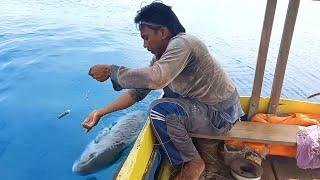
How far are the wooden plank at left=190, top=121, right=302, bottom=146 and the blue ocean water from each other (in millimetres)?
1727

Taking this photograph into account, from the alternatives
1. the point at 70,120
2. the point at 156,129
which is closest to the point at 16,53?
the point at 70,120

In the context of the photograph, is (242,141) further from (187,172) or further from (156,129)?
(156,129)

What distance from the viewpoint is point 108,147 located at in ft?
16.0

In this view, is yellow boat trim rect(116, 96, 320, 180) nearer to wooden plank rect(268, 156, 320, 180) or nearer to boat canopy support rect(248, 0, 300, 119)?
boat canopy support rect(248, 0, 300, 119)

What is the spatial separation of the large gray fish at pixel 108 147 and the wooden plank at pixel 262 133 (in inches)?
64.8

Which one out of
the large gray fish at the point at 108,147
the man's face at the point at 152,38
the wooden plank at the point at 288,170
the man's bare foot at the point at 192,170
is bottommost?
the large gray fish at the point at 108,147

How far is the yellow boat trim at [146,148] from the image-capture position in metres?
2.75

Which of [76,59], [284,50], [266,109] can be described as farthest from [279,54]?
[76,59]

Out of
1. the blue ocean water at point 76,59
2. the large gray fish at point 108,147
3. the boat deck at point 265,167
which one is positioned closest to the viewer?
the boat deck at point 265,167

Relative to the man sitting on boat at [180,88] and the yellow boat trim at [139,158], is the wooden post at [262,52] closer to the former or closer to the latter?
the man sitting on boat at [180,88]

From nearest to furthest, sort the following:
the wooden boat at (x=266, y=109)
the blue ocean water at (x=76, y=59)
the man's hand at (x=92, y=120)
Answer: the wooden boat at (x=266, y=109), the man's hand at (x=92, y=120), the blue ocean water at (x=76, y=59)

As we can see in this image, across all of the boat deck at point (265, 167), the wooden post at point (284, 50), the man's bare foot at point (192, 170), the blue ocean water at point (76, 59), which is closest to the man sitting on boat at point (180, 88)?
the man's bare foot at point (192, 170)

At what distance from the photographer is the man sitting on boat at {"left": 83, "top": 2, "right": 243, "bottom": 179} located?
10.0 ft

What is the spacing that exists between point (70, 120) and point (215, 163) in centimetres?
396
